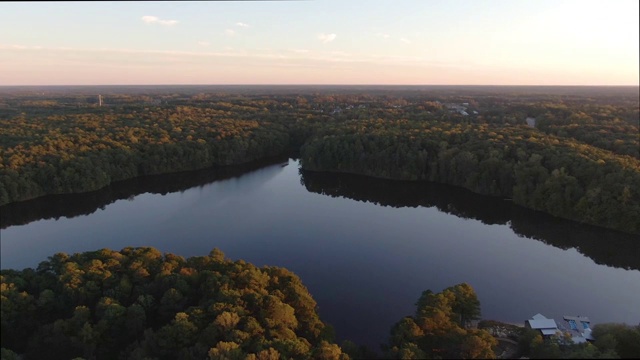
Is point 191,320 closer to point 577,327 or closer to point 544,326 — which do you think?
point 544,326

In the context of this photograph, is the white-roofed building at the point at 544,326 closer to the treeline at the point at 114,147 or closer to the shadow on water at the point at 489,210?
the shadow on water at the point at 489,210

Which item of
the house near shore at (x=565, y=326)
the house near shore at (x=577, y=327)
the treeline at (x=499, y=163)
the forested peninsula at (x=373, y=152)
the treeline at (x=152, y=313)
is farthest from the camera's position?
the forested peninsula at (x=373, y=152)

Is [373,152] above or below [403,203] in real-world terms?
above

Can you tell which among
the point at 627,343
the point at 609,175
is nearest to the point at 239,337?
the point at 627,343

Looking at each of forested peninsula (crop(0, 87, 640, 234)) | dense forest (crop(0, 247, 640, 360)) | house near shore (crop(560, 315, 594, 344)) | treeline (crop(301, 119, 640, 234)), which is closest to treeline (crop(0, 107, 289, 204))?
forested peninsula (crop(0, 87, 640, 234))

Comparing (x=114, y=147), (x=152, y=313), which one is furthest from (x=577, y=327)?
(x=114, y=147)

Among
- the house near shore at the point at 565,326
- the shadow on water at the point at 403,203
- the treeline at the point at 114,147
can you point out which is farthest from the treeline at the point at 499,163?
the house near shore at the point at 565,326
